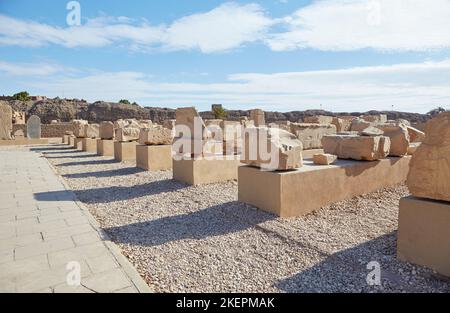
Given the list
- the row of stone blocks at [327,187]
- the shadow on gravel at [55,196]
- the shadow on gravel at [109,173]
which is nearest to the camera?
the row of stone blocks at [327,187]

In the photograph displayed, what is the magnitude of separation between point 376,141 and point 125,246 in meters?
4.47

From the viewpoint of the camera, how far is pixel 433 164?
2982 millimetres

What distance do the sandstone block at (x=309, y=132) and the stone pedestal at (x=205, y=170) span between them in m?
2.20

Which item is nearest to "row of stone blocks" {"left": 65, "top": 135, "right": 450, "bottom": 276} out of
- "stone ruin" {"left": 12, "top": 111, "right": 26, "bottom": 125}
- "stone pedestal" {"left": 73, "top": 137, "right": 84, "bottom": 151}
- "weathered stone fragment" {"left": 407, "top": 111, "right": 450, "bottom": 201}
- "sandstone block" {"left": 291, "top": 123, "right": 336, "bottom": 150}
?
"weathered stone fragment" {"left": 407, "top": 111, "right": 450, "bottom": 201}

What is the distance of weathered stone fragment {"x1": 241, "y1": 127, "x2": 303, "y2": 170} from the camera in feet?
14.3

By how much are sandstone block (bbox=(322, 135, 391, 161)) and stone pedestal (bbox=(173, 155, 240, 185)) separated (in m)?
2.17

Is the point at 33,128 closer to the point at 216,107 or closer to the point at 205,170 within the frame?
the point at 205,170

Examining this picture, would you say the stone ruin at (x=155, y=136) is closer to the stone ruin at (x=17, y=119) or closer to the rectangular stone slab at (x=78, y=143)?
the rectangular stone slab at (x=78, y=143)

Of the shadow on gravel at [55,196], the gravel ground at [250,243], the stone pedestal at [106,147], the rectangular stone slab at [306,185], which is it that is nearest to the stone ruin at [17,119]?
the stone pedestal at [106,147]

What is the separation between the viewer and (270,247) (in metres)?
3.39

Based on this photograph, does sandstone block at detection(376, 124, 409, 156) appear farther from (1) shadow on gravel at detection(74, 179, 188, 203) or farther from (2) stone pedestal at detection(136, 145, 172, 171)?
(2) stone pedestal at detection(136, 145, 172, 171)

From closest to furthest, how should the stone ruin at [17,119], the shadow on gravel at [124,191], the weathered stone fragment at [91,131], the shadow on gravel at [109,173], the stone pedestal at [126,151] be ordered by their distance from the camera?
1. the shadow on gravel at [124,191]
2. the shadow on gravel at [109,173]
3. the stone pedestal at [126,151]
4. the weathered stone fragment at [91,131]
5. the stone ruin at [17,119]

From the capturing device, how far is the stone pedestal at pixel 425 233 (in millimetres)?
2764

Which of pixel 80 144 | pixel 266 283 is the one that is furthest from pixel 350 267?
pixel 80 144
